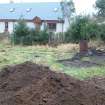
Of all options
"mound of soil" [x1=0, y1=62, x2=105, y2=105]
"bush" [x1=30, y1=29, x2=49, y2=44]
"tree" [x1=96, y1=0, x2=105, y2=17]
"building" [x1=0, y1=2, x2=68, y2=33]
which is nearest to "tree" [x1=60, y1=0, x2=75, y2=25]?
"building" [x1=0, y1=2, x2=68, y2=33]

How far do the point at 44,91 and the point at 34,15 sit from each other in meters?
42.0

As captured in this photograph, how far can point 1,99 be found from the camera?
7301 mm

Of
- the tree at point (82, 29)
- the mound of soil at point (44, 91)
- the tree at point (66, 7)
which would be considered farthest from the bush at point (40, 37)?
the mound of soil at point (44, 91)

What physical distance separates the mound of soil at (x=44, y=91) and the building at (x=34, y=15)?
34.1 m

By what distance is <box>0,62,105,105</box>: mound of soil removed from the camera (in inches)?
277

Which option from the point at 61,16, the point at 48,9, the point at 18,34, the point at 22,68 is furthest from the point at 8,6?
the point at 22,68

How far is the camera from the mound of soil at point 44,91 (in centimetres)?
705

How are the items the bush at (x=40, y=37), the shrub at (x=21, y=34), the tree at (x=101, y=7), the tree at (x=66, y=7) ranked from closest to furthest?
1. the bush at (x=40, y=37)
2. the shrub at (x=21, y=34)
3. the tree at (x=101, y=7)
4. the tree at (x=66, y=7)

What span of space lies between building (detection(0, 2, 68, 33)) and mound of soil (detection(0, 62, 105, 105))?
112 ft

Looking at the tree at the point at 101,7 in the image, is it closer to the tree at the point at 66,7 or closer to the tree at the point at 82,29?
the tree at the point at 66,7

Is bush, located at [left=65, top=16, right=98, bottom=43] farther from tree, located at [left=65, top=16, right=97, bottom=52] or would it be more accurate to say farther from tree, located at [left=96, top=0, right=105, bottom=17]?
tree, located at [left=96, top=0, right=105, bottom=17]

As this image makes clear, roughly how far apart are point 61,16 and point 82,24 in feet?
58.2

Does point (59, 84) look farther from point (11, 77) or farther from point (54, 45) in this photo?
point (54, 45)

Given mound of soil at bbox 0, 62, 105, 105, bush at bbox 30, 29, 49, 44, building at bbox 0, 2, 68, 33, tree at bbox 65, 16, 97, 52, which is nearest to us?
mound of soil at bbox 0, 62, 105, 105
